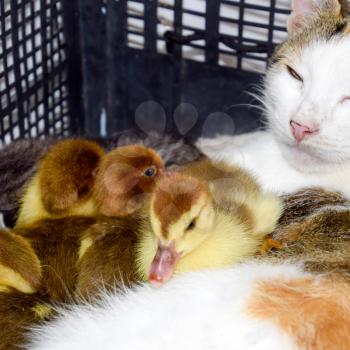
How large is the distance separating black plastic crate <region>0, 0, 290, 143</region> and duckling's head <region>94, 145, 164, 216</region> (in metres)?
0.74

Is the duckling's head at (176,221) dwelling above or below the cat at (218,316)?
above

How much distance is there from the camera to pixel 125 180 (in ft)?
6.11

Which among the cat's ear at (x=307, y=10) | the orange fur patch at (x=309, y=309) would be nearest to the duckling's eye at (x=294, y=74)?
the cat's ear at (x=307, y=10)

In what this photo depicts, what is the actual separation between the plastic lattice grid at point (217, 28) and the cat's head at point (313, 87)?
35 cm

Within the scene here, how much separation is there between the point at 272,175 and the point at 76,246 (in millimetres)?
701

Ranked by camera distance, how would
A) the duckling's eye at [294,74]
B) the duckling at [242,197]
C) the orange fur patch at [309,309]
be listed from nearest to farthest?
the orange fur patch at [309,309]
the duckling at [242,197]
the duckling's eye at [294,74]

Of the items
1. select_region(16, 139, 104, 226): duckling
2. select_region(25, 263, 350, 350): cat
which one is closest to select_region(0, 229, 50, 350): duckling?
select_region(25, 263, 350, 350): cat

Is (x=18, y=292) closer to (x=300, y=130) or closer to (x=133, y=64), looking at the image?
(x=300, y=130)

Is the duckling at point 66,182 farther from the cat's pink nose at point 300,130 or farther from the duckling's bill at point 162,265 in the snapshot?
the cat's pink nose at point 300,130

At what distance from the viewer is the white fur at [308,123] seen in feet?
6.10

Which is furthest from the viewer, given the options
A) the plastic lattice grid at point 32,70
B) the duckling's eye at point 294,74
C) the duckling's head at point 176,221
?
the plastic lattice grid at point 32,70

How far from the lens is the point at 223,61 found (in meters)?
2.80

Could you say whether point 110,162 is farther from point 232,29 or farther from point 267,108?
point 232,29

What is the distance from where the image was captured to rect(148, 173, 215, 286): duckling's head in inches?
61.0
